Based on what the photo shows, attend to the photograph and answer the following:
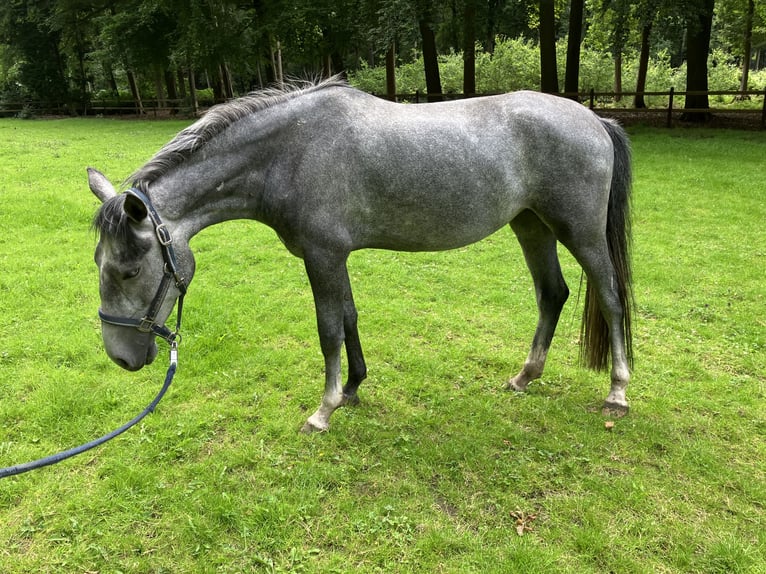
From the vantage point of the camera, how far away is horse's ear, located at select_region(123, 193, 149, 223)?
94.7 inches

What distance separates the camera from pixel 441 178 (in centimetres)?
315

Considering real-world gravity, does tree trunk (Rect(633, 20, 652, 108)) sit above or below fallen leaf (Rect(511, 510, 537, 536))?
above

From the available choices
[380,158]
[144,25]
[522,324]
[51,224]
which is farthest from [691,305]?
[144,25]

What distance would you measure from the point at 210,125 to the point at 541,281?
2.65 m

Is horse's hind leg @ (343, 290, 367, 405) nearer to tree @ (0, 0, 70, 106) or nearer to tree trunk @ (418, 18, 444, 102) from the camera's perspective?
tree trunk @ (418, 18, 444, 102)

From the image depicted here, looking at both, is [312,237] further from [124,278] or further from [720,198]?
[720,198]

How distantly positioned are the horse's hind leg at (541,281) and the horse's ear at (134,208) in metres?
2.58

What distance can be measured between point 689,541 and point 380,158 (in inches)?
103

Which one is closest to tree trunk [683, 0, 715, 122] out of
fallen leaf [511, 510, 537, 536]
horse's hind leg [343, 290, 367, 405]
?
horse's hind leg [343, 290, 367, 405]

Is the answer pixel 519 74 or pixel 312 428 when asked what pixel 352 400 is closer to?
pixel 312 428

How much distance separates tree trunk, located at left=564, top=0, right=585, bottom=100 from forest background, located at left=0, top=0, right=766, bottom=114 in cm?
4

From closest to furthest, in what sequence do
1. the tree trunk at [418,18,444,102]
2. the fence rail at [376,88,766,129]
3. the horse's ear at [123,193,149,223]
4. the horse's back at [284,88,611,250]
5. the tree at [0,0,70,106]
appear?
the horse's ear at [123,193,149,223]
the horse's back at [284,88,611,250]
the fence rail at [376,88,766,129]
the tree trunk at [418,18,444,102]
the tree at [0,0,70,106]

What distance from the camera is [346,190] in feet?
9.98

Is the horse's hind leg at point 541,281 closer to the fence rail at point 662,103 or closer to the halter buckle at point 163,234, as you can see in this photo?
the halter buckle at point 163,234
